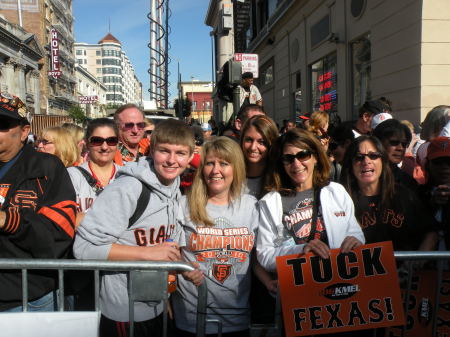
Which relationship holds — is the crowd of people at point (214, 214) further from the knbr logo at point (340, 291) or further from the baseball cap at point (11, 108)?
the knbr logo at point (340, 291)

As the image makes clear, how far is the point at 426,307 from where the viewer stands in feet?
7.72

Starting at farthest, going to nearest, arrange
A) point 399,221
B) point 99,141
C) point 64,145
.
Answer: point 64,145 → point 99,141 → point 399,221

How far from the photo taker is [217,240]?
2.39 metres

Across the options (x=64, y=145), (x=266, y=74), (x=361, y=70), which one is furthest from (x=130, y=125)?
(x=266, y=74)

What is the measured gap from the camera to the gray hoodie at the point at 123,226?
214cm

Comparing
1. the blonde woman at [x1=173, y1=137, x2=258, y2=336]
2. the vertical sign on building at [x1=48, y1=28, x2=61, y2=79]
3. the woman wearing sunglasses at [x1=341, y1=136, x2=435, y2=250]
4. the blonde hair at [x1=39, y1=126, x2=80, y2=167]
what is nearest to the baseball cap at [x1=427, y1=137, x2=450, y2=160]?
the woman wearing sunglasses at [x1=341, y1=136, x2=435, y2=250]

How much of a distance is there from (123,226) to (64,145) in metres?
2.05

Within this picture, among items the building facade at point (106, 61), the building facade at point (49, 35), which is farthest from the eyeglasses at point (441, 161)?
the building facade at point (106, 61)

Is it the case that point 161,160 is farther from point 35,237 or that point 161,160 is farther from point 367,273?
point 367,273

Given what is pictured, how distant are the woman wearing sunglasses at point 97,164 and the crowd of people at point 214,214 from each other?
0.78 metres

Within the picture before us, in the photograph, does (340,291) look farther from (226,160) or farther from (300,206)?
(226,160)

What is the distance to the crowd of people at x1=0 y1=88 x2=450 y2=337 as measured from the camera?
7.08 ft

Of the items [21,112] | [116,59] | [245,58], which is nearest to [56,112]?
[245,58]

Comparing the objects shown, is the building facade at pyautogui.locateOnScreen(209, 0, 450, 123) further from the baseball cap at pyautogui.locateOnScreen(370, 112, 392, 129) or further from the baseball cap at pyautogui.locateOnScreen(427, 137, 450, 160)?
the baseball cap at pyautogui.locateOnScreen(427, 137, 450, 160)
